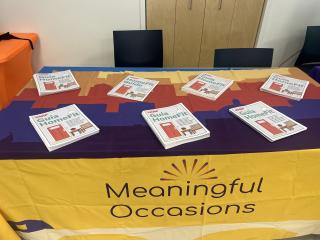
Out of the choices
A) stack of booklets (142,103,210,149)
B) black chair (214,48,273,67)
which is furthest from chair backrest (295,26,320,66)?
stack of booklets (142,103,210,149)

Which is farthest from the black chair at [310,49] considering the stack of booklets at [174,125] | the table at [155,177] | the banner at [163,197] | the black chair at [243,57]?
the stack of booklets at [174,125]

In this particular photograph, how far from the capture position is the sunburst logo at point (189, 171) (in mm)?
945

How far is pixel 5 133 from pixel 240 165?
927 mm

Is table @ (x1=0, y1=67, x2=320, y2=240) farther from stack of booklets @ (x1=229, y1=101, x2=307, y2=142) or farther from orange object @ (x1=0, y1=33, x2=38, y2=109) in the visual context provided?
orange object @ (x1=0, y1=33, x2=38, y2=109)

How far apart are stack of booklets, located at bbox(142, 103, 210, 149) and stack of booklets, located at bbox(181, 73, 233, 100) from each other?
0.18 m

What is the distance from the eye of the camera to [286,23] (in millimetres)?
2570

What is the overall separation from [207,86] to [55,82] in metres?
0.82

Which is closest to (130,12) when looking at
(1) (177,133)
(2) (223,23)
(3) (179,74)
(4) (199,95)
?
(2) (223,23)

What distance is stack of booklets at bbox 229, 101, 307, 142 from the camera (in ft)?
3.28

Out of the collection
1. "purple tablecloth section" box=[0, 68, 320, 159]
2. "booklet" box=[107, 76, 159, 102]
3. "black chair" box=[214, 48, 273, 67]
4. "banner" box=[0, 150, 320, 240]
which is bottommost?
"banner" box=[0, 150, 320, 240]

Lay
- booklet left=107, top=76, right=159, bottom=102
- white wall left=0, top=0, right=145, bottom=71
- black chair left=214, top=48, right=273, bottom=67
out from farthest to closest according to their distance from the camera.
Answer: white wall left=0, top=0, right=145, bottom=71, black chair left=214, top=48, right=273, bottom=67, booklet left=107, top=76, right=159, bottom=102

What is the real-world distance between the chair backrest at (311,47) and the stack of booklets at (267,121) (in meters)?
1.63

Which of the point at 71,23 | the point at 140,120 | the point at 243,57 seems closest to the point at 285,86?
the point at 243,57

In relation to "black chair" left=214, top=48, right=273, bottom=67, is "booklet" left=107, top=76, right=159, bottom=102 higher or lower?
lower
